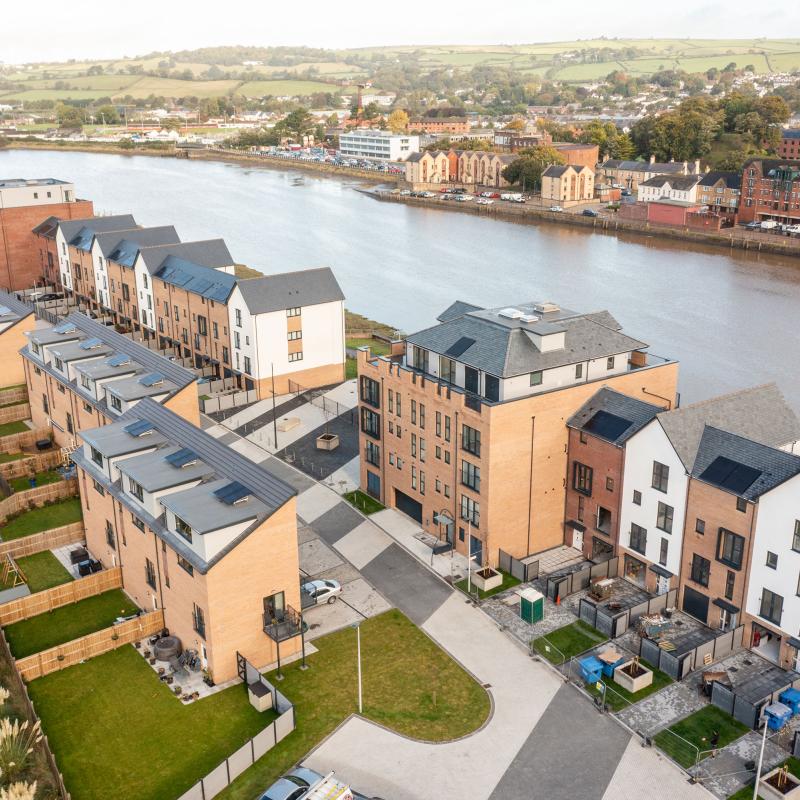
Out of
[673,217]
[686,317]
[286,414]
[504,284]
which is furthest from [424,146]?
[286,414]

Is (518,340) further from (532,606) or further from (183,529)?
(183,529)

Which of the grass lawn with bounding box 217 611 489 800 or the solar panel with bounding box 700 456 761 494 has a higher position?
the solar panel with bounding box 700 456 761 494

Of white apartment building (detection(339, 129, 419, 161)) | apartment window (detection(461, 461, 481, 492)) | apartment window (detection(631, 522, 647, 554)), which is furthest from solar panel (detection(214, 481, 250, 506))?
white apartment building (detection(339, 129, 419, 161))

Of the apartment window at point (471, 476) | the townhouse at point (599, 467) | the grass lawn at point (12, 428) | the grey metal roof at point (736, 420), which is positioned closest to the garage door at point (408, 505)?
the apartment window at point (471, 476)

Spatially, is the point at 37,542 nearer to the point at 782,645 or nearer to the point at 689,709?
the point at 689,709

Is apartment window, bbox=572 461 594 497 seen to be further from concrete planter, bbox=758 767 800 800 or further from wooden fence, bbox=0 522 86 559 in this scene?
wooden fence, bbox=0 522 86 559
